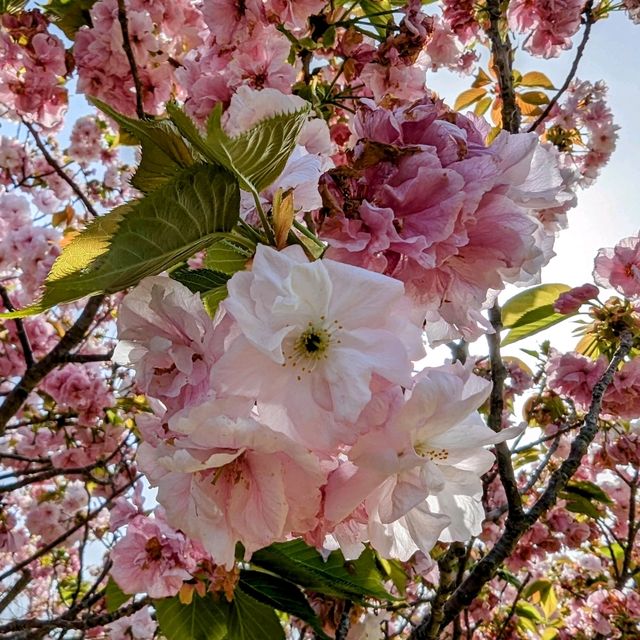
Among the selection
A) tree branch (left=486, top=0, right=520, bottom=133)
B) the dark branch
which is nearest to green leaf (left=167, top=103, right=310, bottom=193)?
the dark branch

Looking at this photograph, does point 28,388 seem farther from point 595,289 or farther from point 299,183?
point 595,289

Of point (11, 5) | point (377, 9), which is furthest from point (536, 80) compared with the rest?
point (11, 5)

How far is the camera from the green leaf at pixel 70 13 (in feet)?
5.88

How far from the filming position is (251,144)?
508 millimetres

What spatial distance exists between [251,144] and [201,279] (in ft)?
0.54

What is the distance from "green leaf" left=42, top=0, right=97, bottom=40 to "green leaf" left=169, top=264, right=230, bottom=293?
1.53 meters

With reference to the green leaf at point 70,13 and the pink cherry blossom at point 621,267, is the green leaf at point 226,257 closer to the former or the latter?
the pink cherry blossom at point 621,267

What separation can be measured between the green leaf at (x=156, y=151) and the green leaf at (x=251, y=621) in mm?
1069

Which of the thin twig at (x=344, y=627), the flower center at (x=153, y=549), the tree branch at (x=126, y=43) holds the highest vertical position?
the tree branch at (x=126, y=43)

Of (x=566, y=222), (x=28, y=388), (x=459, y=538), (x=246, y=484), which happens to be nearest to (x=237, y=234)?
(x=246, y=484)

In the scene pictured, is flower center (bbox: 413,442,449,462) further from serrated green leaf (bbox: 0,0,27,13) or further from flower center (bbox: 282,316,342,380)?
serrated green leaf (bbox: 0,0,27,13)

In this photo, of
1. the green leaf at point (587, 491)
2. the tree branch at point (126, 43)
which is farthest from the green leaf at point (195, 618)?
the green leaf at point (587, 491)

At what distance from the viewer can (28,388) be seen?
6.26 feet

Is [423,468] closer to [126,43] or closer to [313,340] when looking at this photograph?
[313,340]
